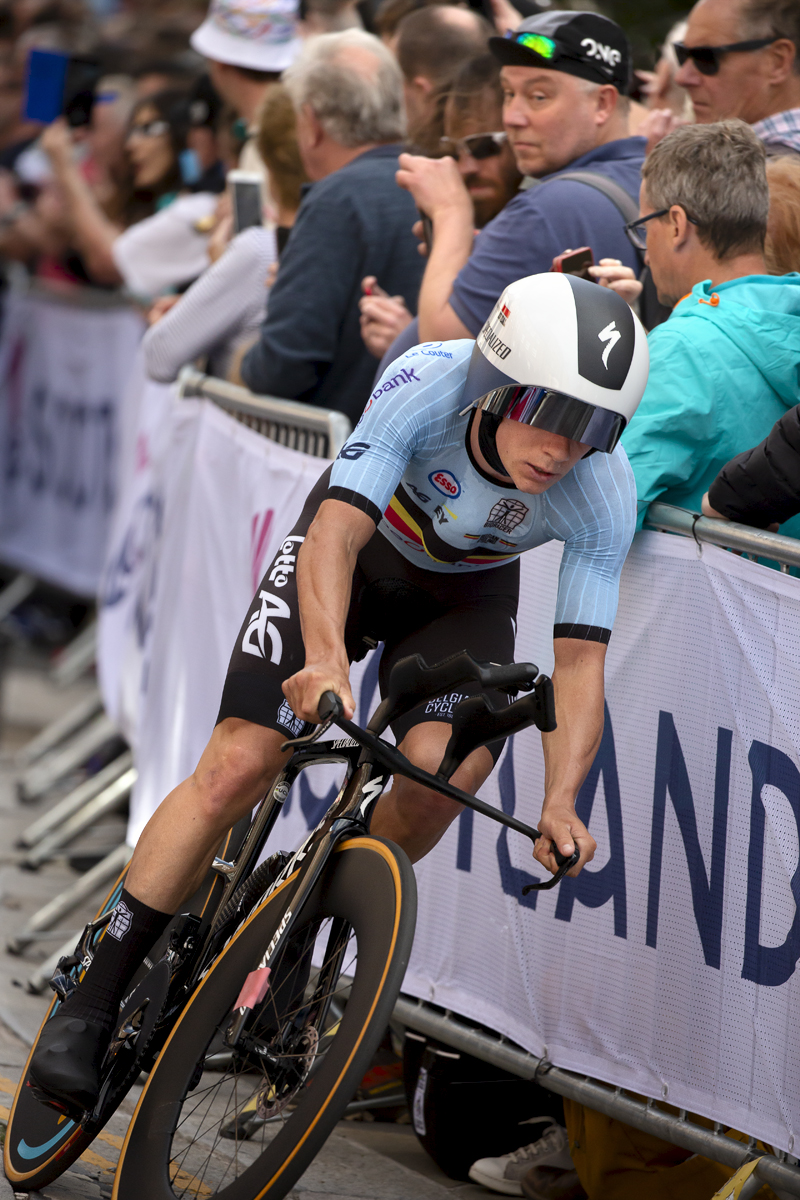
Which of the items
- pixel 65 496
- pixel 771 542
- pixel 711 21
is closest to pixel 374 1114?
pixel 771 542

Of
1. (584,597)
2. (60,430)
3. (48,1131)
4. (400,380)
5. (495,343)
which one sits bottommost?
(60,430)

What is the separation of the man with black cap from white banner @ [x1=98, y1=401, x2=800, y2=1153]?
35.3 inches

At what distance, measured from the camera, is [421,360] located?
316 centimetres

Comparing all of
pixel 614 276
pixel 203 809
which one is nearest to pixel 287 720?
pixel 203 809

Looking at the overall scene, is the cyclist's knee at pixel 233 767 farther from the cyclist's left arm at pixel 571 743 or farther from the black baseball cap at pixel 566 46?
the black baseball cap at pixel 566 46

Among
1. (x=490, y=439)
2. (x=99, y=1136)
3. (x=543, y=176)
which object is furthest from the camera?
(x=543, y=176)

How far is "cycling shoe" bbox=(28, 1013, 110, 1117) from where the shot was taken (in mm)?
3180

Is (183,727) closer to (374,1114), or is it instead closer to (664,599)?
(374,1114)

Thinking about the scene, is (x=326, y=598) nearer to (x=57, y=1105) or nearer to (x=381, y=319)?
(x=57, y=1105)

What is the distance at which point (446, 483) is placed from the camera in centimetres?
323

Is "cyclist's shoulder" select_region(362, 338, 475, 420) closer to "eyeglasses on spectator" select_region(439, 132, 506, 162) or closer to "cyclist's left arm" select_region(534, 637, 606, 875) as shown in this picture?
"cyclist's left arm" select_region(534, 637, 606, 875)

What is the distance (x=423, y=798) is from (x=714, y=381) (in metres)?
1.23

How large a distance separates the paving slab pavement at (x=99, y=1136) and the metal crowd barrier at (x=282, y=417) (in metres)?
1.95

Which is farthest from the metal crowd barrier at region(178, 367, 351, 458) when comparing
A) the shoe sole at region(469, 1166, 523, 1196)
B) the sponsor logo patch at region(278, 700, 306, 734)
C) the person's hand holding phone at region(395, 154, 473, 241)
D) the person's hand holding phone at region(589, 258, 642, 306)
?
the shoe sole at region(469, 1166, 523, 1196)
